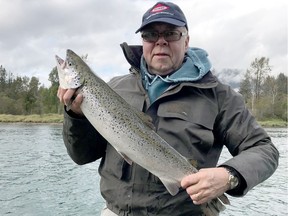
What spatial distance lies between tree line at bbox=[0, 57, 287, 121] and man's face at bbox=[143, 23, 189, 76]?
6847 cm

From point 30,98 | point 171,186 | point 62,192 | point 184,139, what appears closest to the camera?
point 171,186

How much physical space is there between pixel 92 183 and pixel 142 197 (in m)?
11.4

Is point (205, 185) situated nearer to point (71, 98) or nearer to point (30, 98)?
point (71, 98)

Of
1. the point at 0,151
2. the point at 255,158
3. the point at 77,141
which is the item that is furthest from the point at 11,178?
the point at 255,158

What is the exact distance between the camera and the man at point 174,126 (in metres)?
3.06

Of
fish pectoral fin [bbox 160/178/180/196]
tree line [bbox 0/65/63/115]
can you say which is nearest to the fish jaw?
fish pectoral fin [bbox 160/178/180/196]

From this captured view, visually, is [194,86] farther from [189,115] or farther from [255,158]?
[255,158]

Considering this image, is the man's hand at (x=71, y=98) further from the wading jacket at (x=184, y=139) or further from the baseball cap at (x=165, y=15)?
the baseball cap at (x=165, y=15)

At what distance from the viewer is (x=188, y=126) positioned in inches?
125

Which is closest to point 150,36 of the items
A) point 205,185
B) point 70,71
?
point 70,71

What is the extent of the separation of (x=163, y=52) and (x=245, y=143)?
3.47 ft

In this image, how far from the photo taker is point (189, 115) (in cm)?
322

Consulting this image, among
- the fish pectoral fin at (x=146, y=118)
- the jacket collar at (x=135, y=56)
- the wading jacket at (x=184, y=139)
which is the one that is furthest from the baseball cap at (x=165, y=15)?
the fish pectoral fin at (x=146, y=118)

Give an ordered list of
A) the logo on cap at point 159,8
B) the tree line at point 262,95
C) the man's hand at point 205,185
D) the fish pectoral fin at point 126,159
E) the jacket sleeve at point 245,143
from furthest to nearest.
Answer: the tree line at point 262,95, the logo on cap at point 159,8, the fish pectoral fin at point 126,159, the jacket sleeve at point 245,143, the man's hand at point 205,185
